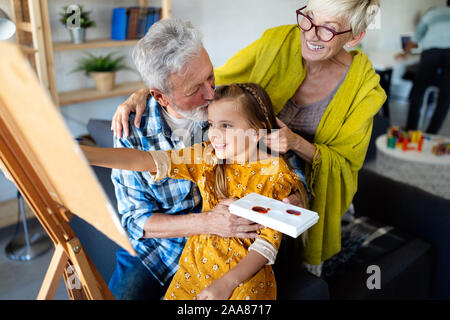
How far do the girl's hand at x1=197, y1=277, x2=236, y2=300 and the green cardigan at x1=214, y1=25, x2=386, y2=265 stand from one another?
0.45 meters

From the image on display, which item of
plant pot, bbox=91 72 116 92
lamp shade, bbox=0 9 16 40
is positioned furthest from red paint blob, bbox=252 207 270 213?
plant pot, bbox=91 72 116 92

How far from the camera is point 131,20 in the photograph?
8.89 feet

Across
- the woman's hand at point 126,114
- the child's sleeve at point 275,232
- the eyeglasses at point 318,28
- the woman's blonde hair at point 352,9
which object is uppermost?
the woman's blonde hair at point 352,9

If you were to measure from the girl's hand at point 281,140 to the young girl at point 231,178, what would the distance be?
0.04 metres

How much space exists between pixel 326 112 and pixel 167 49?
525 millimetres

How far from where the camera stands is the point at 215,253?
1.11m

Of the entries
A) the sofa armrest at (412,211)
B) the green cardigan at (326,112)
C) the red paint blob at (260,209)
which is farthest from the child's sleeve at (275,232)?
the sofa armrest at (412,211)

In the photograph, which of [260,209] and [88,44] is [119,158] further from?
[88,44]

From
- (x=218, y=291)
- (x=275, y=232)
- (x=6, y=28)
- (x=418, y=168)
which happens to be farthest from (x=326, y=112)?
(x=418, y=168)

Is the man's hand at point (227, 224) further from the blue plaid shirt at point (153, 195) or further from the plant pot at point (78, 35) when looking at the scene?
the plant pot at point (78, 35)

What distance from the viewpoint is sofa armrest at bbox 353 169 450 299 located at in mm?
1667

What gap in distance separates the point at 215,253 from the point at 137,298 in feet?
1.15

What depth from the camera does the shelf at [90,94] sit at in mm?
2573

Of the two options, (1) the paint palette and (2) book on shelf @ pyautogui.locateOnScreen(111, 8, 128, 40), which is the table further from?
(1) the paint palette
